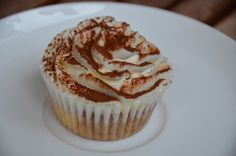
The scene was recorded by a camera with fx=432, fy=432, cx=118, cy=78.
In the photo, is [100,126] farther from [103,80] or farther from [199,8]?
[199,8]

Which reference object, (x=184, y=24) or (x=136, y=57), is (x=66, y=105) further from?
(x=184, y=24)

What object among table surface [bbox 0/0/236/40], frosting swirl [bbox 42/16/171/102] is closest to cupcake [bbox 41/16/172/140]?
frosting swirl [bbox 42/16/171/102]

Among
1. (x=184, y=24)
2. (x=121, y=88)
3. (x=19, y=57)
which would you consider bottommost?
(x=19, y=57)

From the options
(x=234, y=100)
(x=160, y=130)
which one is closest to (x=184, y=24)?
(x=234, y=100)

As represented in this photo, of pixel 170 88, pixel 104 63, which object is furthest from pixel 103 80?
pixel 170 88

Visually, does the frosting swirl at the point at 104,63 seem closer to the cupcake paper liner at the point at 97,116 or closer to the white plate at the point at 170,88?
the cupcake paper liner at the point at 97,116
